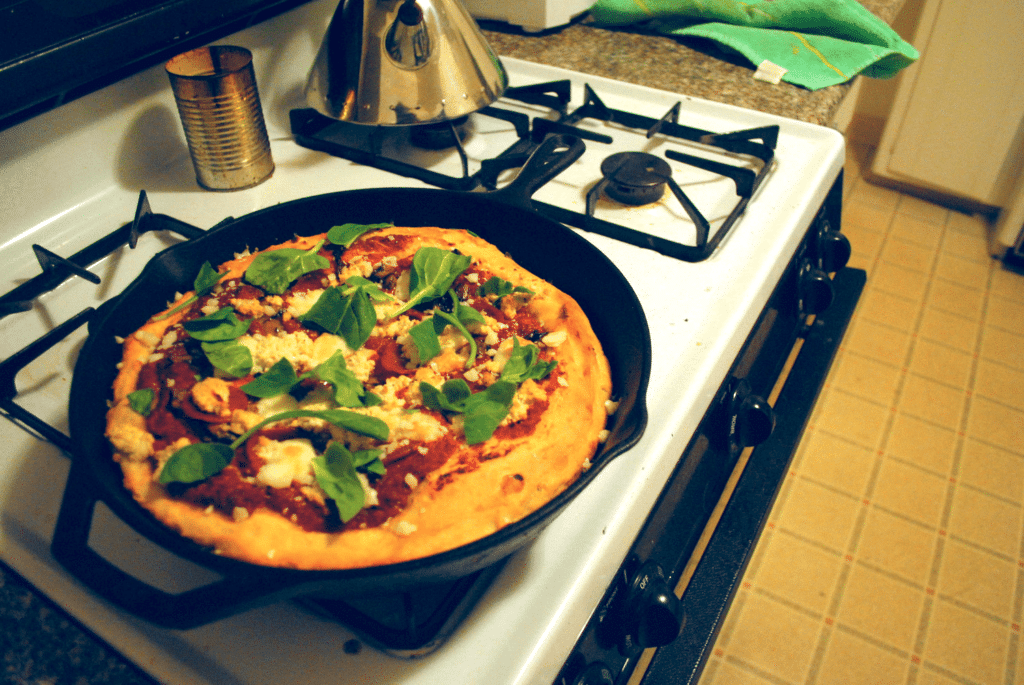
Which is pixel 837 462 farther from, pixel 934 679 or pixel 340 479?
pixel 340 479

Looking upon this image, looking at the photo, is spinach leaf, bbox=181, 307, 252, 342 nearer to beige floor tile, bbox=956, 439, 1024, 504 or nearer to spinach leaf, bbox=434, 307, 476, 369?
spinach leaf, bbox=434, 307, 476, 369

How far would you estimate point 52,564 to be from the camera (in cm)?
52

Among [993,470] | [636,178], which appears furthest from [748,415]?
[993,470]

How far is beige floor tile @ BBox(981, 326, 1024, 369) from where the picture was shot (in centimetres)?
198

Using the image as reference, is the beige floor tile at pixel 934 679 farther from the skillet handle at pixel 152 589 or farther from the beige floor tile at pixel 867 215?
the beige floor tile at pixel 867 215

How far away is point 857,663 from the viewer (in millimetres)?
1326

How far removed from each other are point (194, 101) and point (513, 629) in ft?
2.47

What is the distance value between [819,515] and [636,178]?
3.68 feet

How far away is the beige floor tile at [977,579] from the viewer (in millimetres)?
1423

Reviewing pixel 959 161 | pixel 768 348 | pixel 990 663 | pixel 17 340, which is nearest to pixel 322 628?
pixel 17 340

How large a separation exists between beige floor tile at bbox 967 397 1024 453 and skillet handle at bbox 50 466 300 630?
1965mm

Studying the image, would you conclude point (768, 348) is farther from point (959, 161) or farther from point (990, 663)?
point (959, 161)

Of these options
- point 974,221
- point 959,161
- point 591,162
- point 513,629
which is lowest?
point 974,221

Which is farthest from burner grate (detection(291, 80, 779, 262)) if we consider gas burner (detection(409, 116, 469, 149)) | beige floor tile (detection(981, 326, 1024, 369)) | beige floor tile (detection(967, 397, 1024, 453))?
beige floor tile (detection(981, 326, 1024, 369))
